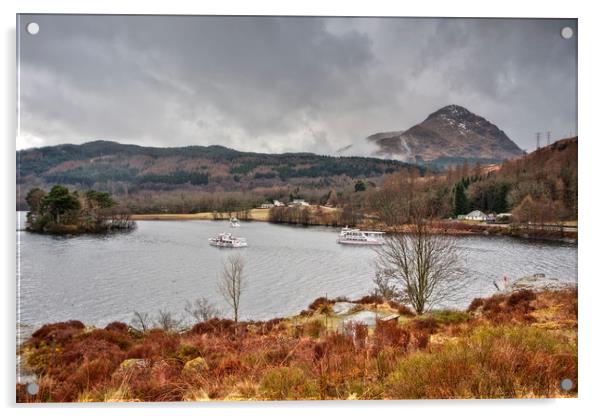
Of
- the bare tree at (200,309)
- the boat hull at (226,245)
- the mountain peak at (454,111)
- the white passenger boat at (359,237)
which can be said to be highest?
the mountain peak at (454,111)

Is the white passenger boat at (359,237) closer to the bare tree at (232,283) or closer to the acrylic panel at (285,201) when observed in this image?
the acrylic panel at (285,201)

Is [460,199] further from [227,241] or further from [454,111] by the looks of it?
[227,241]

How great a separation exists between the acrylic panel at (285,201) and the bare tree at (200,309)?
2 cm

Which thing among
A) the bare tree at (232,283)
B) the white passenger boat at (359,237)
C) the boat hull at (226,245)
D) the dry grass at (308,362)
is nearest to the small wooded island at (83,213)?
the boat hull at (226,245)

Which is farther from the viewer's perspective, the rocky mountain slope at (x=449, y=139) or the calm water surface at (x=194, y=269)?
the rocky mountain slope at (x=449, y=139)

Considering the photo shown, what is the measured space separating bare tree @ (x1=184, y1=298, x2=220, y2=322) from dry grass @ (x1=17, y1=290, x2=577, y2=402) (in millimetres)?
170

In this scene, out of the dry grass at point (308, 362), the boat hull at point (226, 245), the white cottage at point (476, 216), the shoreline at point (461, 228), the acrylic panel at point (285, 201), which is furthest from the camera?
the white cottage at point (476, 216)

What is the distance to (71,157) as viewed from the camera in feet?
12.4

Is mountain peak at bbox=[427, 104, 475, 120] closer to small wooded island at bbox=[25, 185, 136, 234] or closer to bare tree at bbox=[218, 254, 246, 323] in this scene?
bare tree at bbox=[218, 254, 246, 323]

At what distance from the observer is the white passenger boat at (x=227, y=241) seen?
13.4 ft

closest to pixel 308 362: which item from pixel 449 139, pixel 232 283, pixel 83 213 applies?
pixel 232 283

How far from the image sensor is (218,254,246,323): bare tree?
3.92 metres

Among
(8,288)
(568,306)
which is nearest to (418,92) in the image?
(568,306)
